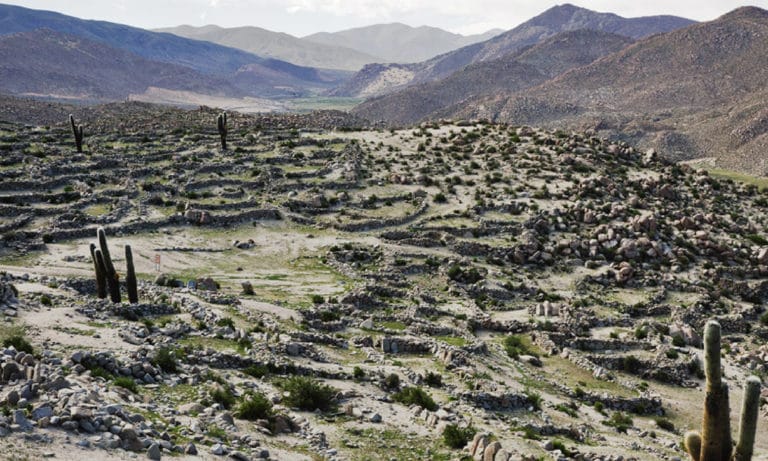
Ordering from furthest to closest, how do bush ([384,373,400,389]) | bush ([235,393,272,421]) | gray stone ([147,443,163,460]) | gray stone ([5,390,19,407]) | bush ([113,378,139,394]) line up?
bush ([384,373,400,389]), bush ([235,393,272,421]), bush ([113,378,139,394]), gray stone ([5,390,19,407]), gray stone ([147,443,163,460])

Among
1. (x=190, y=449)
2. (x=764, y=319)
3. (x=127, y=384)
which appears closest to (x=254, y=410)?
(x=190, y=449)

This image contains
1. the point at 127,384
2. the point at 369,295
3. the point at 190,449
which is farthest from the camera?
the point at 369,295

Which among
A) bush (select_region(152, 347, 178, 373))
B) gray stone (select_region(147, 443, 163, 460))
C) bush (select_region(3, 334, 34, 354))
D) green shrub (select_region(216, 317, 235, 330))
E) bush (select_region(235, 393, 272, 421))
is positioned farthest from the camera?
green shrub (select_region(216, 317, 235, 330))

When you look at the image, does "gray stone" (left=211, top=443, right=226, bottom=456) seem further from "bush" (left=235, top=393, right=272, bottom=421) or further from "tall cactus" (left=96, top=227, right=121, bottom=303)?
"tall cactus" (left=96, top=227, right=121, bottom=303)

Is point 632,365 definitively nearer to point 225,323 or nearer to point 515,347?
point 515,347

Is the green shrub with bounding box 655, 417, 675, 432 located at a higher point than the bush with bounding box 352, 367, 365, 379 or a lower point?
lower

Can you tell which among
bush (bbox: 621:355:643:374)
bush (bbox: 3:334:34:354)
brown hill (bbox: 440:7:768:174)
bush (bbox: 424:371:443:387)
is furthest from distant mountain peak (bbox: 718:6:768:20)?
bush (bbox: 3:334:34:354)

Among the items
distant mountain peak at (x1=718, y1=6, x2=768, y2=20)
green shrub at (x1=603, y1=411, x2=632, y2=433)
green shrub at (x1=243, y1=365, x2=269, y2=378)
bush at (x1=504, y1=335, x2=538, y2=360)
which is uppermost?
distant mountain peak at (x1=718, y1=6, x2=768, y2=20)
